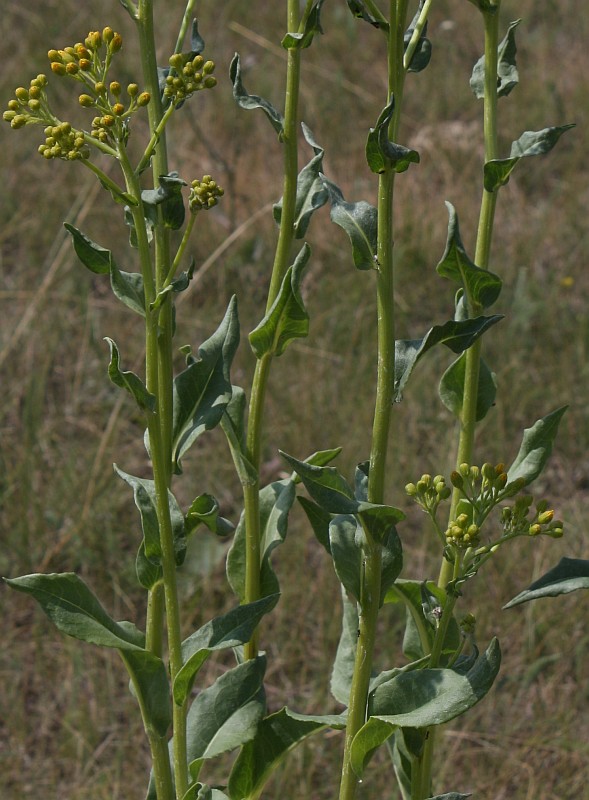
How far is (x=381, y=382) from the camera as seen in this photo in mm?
1828

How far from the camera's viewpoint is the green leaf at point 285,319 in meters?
1.97

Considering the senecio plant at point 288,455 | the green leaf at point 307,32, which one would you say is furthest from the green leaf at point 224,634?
the green leaf at point 307,32

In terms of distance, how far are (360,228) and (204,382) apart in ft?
1.73

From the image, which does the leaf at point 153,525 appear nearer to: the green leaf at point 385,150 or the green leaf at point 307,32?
the green leaf at point 385,150

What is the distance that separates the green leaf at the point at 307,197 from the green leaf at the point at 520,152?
33 cm

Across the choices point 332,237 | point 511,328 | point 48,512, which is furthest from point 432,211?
point 48,512

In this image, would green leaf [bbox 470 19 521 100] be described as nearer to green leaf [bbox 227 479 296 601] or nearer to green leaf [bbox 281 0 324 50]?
green leaf [bbox 281 0 324 50]

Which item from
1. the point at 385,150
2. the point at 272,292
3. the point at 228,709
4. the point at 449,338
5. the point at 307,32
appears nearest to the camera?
the point at 385,150

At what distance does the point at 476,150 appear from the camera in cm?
663

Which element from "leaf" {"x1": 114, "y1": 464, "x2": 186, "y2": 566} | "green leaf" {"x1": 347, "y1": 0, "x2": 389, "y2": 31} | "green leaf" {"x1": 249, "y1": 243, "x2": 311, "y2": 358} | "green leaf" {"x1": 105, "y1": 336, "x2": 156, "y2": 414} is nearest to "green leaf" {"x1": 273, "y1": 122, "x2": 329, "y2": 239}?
"green leaf" {"x1": 249, "y1": 243, "x2": 311, "y2": 358}

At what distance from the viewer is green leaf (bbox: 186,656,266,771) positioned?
2.28 metres

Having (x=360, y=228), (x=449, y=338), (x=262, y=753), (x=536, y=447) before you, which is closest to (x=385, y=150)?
(x=360, y=228)

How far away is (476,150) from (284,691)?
4186mm

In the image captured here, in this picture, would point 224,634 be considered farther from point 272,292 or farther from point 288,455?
point 272,292
